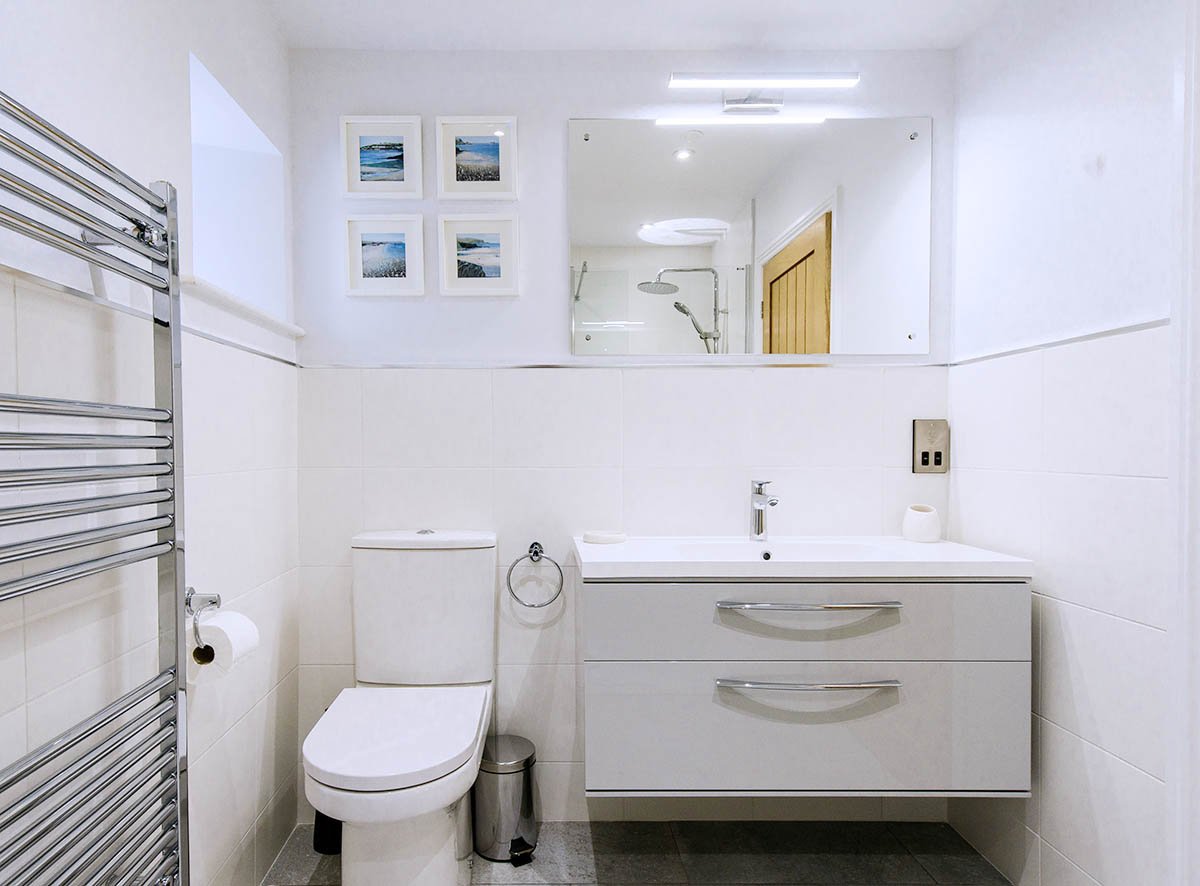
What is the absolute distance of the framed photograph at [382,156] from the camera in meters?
2.02

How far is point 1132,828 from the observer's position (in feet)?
4.52

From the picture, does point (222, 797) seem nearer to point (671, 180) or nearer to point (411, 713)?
point (411, 713)

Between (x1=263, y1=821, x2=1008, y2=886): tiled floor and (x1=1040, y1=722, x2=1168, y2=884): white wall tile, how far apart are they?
0.33 meters

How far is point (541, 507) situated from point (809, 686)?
2.84 ft

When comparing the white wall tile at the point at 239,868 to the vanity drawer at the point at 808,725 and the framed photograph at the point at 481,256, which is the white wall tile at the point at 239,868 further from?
Result: the framed photograph at the point at 481,256

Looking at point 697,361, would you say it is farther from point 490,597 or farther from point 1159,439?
point 1159,439

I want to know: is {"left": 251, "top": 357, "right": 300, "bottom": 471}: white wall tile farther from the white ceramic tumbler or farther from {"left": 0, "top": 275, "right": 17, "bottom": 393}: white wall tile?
the white ceramic tumbler

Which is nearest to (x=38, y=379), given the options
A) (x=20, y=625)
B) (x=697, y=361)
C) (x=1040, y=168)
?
(x=20, y=625)

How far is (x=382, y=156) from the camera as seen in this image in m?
2.04

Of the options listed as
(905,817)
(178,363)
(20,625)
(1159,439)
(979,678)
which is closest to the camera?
(20,625)

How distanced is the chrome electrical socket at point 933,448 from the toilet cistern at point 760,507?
1.53ft

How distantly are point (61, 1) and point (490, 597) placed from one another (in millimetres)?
1479

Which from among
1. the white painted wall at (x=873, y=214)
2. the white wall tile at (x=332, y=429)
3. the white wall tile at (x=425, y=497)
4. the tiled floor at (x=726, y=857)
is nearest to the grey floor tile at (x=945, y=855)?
the tiled floor at (x=726, y=857)

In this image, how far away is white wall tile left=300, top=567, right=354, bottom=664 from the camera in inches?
80.6
